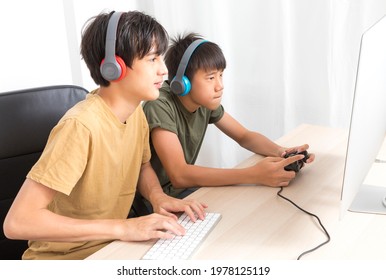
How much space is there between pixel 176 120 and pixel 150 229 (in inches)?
22.3

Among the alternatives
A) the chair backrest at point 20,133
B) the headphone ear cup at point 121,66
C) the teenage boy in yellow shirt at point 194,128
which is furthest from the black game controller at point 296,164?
the chair backrest at point 20,133

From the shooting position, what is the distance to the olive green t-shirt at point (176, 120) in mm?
1566

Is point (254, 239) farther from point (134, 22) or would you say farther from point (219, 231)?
point (134, 22)

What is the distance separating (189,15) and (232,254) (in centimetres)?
154

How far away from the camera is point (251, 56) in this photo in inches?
89.2

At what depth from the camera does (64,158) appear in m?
1.21

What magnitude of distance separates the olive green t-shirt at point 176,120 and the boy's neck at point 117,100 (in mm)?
170

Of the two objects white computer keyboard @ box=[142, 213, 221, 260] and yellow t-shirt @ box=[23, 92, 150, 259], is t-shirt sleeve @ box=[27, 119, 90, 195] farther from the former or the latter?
white computer keyboard @ box=[142, 213, 221, 260]

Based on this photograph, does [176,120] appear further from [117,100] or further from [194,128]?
[117,100]

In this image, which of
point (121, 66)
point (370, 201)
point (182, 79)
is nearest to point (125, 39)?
point (121, 66)

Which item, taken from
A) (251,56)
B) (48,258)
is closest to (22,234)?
(48,258)

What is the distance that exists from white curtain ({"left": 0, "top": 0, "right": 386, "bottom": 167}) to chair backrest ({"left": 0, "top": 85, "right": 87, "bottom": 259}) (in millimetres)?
531

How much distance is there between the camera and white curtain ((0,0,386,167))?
6.54 feet

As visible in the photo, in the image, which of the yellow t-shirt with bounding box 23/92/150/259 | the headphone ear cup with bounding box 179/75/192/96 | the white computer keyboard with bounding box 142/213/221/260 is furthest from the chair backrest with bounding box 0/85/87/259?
the white computer keyboard with bounding box 142/213/221/260
